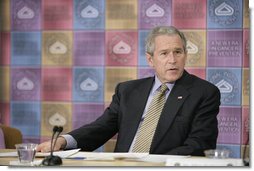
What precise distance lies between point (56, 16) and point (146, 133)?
73 cm

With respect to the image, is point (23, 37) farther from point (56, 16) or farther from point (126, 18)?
point (126, 18)

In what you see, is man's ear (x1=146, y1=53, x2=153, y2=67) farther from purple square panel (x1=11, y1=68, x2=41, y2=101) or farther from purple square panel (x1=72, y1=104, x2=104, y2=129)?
purple square panel (x1=11, y1=68, x2=41, y2=101)

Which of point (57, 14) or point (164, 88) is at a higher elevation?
point (57, 14)

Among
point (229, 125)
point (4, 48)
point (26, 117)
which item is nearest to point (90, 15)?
point (4, 48)

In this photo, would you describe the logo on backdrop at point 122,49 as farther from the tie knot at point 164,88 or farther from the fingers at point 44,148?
the fingers at point 44,148

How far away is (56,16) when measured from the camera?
2.62 m

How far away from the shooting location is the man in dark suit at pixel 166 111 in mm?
2393

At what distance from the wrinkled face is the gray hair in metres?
0.02

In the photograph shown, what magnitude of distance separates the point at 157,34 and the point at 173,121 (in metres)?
0.42

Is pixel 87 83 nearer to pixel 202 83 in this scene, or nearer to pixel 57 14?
pixel 57 14

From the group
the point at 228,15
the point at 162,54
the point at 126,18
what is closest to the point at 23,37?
the point at 126,18

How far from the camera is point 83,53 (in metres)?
2.65

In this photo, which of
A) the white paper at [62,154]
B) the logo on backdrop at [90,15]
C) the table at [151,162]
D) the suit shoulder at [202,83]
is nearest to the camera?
the table at [151,162]


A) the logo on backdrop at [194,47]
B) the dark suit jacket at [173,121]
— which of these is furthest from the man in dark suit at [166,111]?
the logo on backdrop at [194,47]
